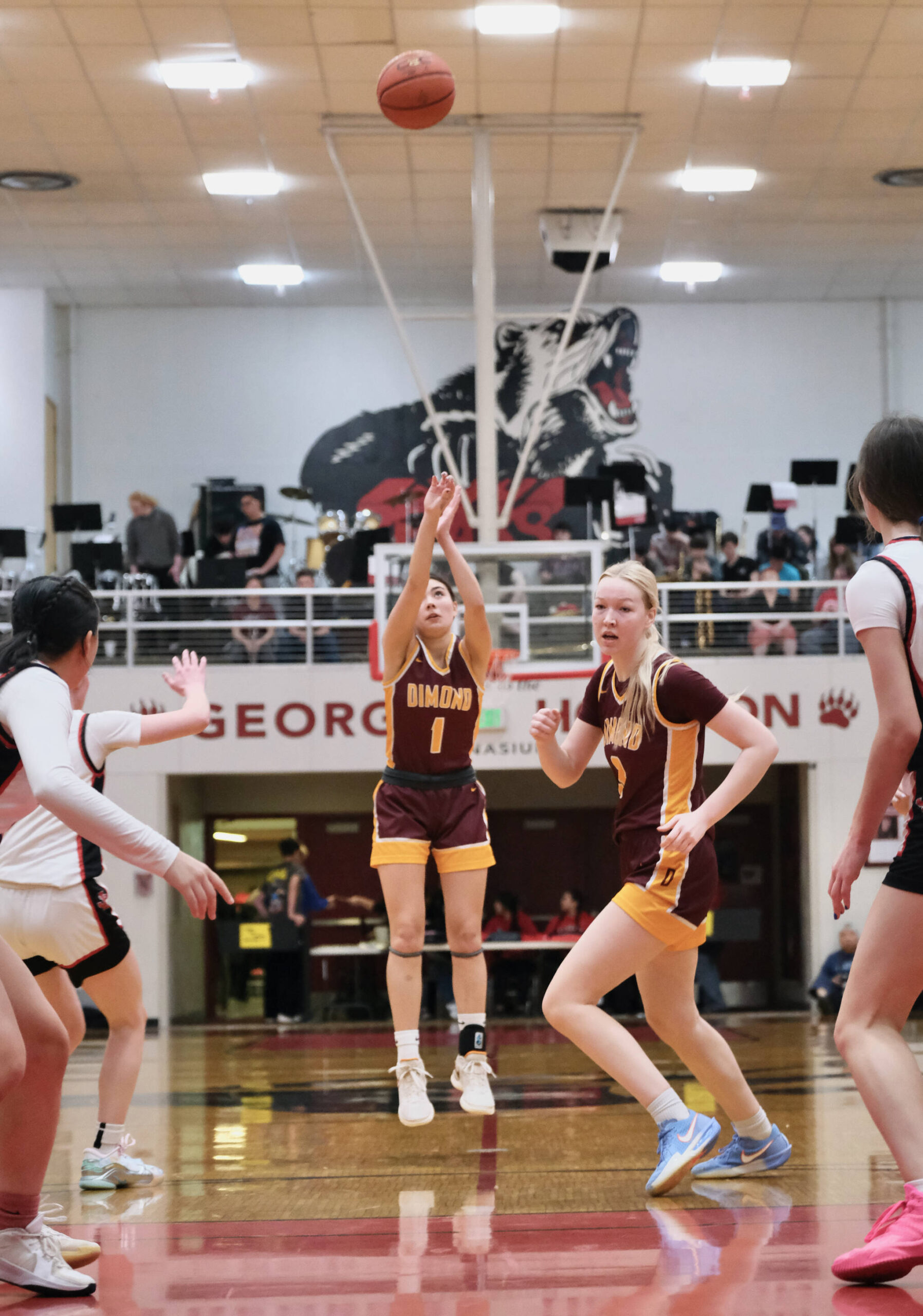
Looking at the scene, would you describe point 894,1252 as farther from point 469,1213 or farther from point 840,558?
point 840,558

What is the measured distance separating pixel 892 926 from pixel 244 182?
14163 mm

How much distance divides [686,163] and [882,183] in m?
2.30

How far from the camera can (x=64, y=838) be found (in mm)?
4734

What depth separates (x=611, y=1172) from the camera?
15.6 feet

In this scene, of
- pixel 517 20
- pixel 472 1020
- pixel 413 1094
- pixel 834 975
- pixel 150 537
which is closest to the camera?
pixel 413 1094

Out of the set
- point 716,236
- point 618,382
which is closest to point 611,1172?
point 716,236

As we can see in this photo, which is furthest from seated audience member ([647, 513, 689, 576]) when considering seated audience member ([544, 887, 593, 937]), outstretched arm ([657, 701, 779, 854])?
outstretched arm ([657, 701, 779, 854])

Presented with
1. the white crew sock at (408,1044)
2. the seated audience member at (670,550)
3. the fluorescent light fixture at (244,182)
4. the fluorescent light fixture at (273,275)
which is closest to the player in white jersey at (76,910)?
the white crew sock at (408,1044)

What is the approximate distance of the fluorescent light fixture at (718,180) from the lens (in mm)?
15617

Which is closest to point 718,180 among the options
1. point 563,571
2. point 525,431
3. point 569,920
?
point 525,431

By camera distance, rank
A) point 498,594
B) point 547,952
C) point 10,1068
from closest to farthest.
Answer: point 10,1068, point 498,594, point 547,952

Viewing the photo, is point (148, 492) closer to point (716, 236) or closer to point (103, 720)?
point (716, 236)

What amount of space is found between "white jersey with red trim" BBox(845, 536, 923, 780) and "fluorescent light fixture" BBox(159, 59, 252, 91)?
449 inches

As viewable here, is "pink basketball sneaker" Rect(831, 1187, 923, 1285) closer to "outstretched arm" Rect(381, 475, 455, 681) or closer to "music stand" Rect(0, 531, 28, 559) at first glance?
"outstretched arm" Rect(381, 475, 455, 681)
